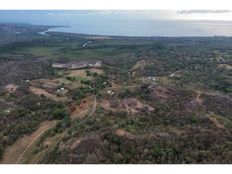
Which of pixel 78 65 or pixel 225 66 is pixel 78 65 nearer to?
pixel 78 65

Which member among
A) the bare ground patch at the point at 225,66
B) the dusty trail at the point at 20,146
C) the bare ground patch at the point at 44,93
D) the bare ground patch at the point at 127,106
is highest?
the bare ground patch at the point at 225,66

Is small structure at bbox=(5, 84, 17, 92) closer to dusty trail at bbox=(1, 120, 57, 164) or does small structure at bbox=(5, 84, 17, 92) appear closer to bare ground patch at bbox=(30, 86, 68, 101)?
bare ground patch at bbox=(30, 86, 68, 101)

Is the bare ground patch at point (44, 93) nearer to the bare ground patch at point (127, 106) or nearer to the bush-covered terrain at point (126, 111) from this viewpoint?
the bush-covered terrain at point (126, 111)


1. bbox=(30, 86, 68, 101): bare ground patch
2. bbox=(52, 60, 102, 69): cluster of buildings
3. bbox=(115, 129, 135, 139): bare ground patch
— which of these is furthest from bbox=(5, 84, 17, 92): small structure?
bbox=(115, 129, 135, 139): bare ground patch

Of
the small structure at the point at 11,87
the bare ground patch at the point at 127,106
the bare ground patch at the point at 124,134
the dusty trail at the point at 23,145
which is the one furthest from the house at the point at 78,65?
the bare ground patch at the point at 124,134

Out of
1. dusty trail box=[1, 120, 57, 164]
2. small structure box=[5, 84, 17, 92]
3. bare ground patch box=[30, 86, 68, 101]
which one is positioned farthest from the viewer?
small structure box=[5, 84, 17, 92]

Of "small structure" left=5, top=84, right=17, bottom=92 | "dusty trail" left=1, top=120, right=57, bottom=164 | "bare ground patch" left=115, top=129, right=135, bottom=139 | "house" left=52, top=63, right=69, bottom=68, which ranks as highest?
"bare ground patch" left=115, top=129, right=135, bottom=139

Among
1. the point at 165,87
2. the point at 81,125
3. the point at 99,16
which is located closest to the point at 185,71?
the point at 165,87

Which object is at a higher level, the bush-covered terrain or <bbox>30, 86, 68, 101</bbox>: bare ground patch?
the bush-covered terrain
